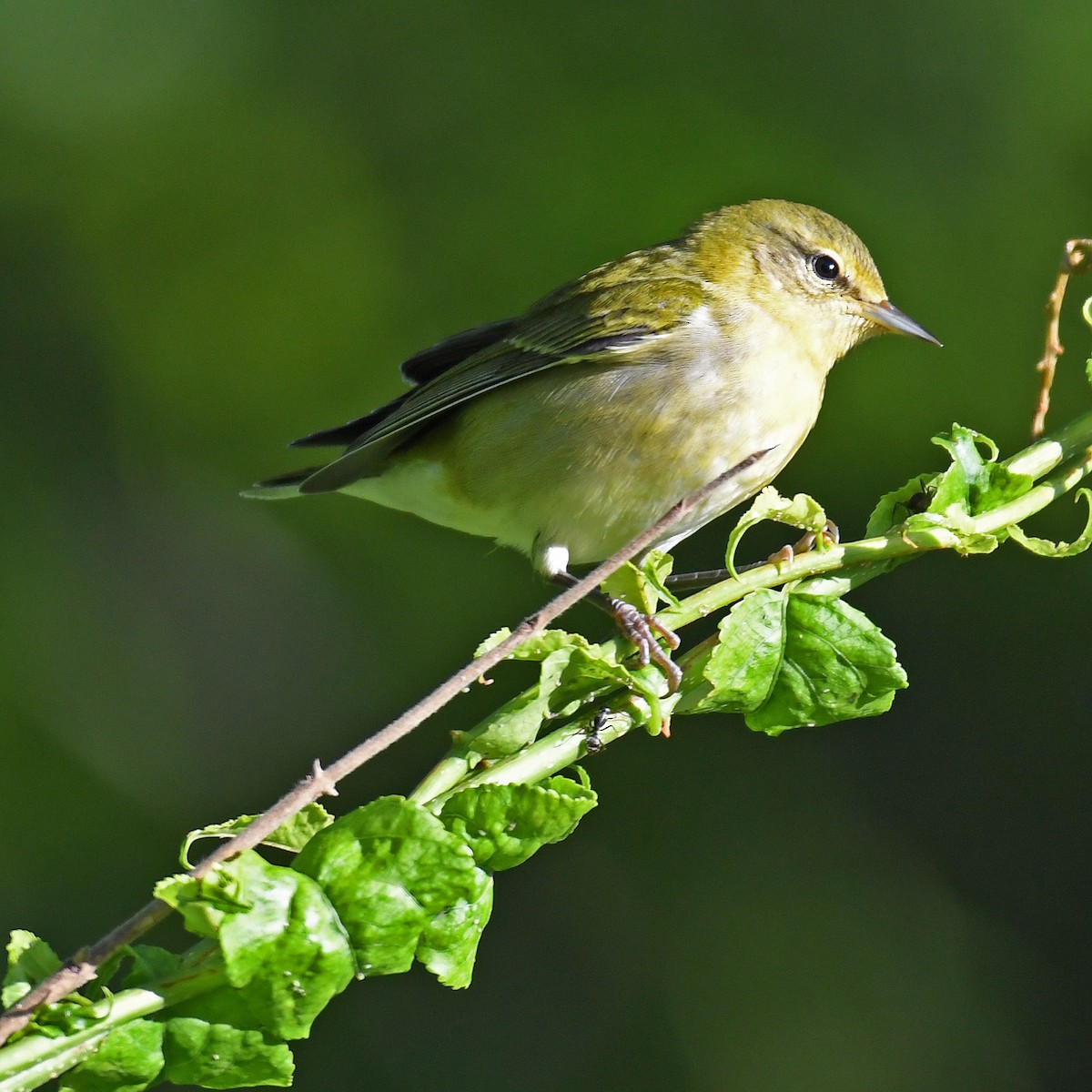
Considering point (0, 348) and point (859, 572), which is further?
point (0, 348)

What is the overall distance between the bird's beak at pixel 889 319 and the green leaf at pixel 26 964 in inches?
102

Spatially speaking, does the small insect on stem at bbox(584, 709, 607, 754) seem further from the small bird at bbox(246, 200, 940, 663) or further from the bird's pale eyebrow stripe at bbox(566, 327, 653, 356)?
the bird's pale eyebrow stripe at bbox(566, 327, 653, 356)

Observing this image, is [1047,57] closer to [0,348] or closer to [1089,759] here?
[1089,759]

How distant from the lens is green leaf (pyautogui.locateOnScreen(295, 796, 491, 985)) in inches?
49.1

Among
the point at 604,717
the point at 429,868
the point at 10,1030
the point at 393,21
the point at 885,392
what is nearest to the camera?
the point at 10,1030

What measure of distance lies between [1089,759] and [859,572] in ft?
12.5

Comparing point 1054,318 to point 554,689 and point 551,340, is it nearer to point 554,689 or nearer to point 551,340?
point 554,689

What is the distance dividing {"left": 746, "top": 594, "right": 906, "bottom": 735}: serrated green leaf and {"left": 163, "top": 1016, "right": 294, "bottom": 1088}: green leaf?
61cm

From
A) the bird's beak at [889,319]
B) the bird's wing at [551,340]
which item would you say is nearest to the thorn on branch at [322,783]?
the bird's wing at [551,340]

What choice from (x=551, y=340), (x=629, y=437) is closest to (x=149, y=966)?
(x=629, y=437)

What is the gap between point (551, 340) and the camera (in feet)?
11.4

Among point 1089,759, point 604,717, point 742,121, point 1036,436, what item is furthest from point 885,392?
point 604,717

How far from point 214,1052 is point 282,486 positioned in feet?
8.99

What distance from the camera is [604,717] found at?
1461 mm
